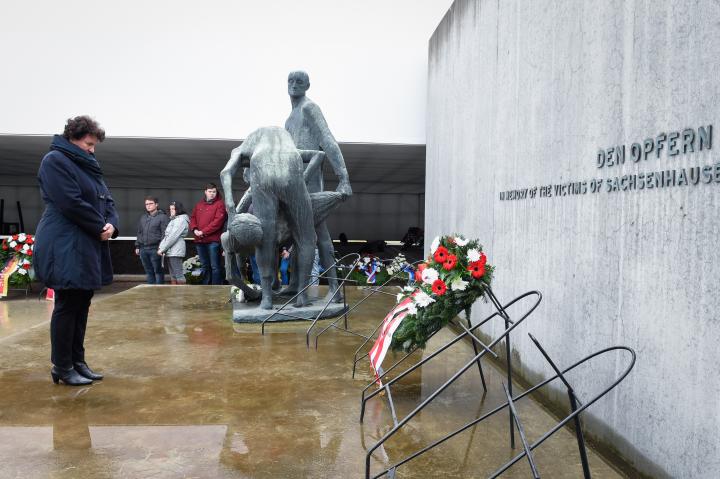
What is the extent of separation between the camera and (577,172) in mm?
3494

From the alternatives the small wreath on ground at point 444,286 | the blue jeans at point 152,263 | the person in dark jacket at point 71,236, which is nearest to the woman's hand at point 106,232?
the person in dark jacket at point 71,236

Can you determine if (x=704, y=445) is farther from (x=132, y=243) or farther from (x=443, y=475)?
(x=132, y=243)

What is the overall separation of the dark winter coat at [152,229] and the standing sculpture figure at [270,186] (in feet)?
13.3

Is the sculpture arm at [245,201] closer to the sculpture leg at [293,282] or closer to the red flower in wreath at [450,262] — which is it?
the sculpture leg at [293,282]

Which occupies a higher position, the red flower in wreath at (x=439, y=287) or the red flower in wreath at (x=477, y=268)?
the red flower in wreath at (x=477, y=268)

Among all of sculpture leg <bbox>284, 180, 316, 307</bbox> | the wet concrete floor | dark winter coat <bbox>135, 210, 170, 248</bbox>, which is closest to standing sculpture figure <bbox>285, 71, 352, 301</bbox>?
sculpture leg <bbox>284, 180, 316, 307</bbox>

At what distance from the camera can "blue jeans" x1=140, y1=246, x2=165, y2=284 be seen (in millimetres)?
9789

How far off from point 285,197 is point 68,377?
272cm

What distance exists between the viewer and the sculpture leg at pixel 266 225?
230 inches

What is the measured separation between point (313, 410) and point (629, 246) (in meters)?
1.96

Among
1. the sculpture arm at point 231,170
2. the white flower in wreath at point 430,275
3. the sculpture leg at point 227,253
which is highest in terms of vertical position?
the sculpture arm at point 231,170

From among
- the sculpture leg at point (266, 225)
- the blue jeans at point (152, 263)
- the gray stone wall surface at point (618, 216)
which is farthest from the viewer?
the blue jeans at point (152, 263)

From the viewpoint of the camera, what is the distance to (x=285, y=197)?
5.92 m

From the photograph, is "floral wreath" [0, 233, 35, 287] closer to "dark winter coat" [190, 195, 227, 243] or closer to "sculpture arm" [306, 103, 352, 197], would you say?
"dark winter coat" [190, 195, 227, 243]
